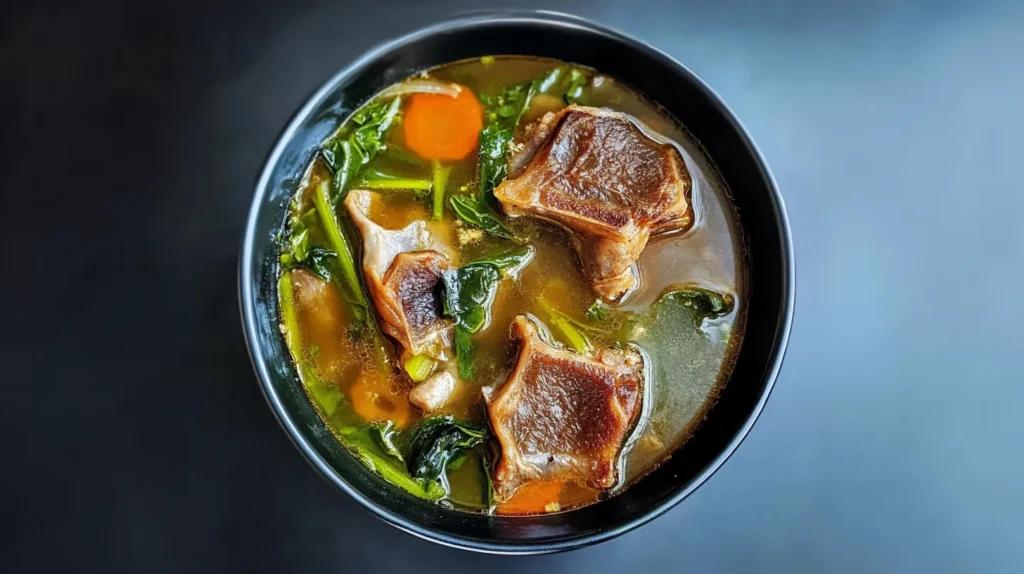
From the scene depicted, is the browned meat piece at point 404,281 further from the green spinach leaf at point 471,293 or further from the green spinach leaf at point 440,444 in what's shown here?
the green spinach leaf at point 440,444

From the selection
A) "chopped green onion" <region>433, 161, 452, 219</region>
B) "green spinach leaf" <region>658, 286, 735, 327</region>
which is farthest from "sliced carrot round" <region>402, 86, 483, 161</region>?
"green spinach leaf" <region>658, 286, 735, 327</region>

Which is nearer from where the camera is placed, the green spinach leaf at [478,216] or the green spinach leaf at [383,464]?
the green spinach leaf at [383,464]

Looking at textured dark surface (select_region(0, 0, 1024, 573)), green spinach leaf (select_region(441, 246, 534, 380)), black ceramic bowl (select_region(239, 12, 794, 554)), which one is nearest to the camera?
black ceramic bowl (select_region(239, 12, 794, 554))

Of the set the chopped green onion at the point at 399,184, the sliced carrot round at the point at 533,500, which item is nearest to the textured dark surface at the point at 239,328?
the sliced carrot round at the point at 533,500

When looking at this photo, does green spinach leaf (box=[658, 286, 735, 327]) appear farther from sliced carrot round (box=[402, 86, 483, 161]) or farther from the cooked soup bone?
sliced carrot round (box=[402, 86, 483, 161])

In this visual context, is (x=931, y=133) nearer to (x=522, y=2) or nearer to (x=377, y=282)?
(x=522, y=2)

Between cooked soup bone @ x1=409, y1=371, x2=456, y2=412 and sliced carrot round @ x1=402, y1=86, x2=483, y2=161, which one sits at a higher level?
sliced carrot round @ x1=402, y1=86, x2=483, y2=161
